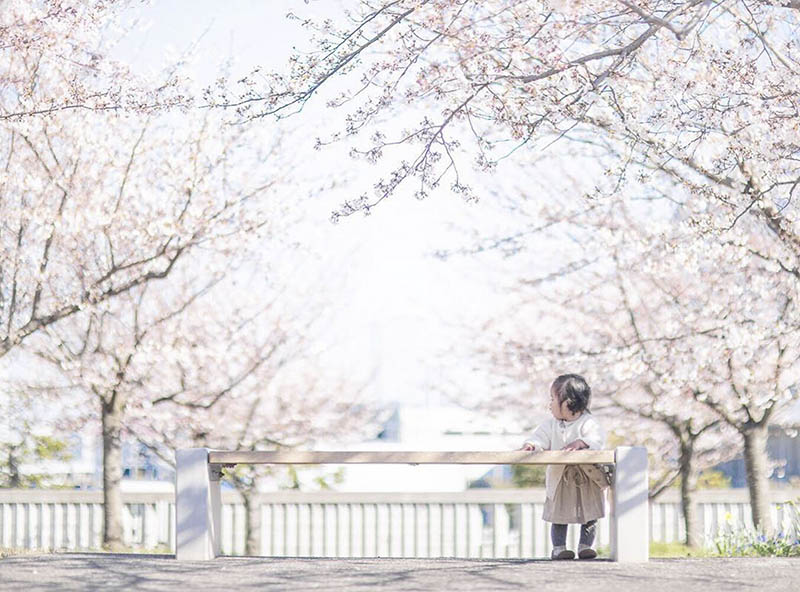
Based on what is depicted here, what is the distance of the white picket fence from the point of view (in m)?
14.9

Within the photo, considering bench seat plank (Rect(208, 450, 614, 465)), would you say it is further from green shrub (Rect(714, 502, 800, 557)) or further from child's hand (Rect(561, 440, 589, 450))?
green shrub (Rect(714, 502, 800, 557))

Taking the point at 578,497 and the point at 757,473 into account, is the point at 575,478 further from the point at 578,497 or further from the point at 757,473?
the point at 757,473

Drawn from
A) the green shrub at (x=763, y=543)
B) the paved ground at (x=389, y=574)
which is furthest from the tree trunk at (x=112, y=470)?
the green shrub at (x=763, y=543)

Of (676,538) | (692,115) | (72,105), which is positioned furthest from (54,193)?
(676,538)

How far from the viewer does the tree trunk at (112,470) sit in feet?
44.7

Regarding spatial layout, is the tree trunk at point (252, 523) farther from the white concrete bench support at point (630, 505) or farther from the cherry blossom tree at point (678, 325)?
the white concrete bench support at point (630, 505)

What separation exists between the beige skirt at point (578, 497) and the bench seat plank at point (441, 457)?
0.41m

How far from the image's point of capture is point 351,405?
20375 mm

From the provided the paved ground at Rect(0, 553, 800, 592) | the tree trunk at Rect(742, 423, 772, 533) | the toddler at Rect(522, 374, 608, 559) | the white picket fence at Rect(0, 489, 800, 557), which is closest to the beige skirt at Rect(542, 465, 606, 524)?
the toddler at Rect(522, 374, 608, 559)

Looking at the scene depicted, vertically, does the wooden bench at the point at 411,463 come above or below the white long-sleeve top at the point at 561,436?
below

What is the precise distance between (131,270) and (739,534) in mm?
7337

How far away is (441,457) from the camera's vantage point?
6.72 metres

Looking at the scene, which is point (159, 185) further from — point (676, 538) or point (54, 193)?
point (676, 538)

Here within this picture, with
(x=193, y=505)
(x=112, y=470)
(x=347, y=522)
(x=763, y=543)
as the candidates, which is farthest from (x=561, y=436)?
(x=347, y=522)
